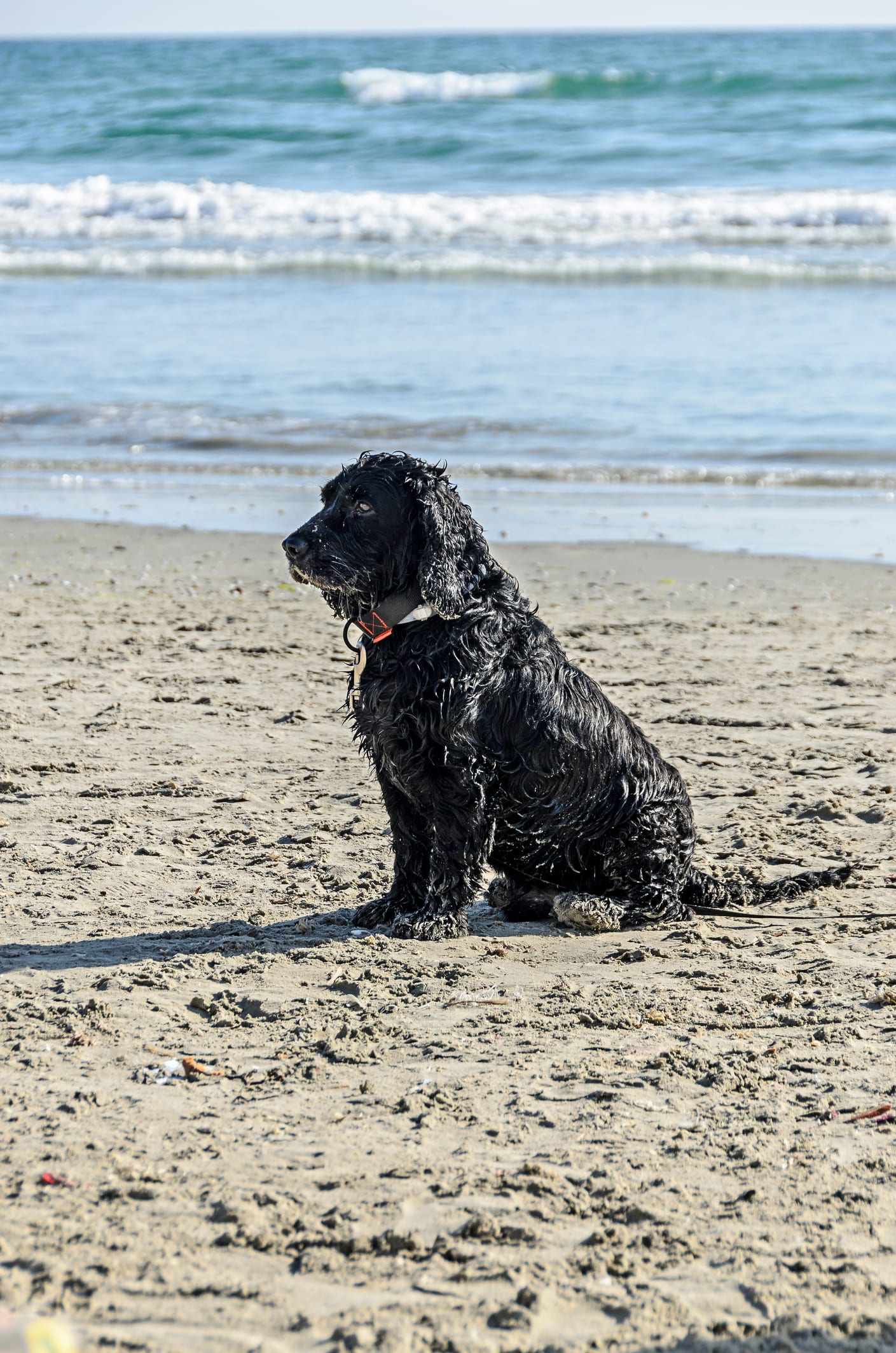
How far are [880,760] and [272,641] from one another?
337 cm

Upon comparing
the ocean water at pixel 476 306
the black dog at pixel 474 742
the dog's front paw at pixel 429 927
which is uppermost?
the ocean water at pixel 476 306

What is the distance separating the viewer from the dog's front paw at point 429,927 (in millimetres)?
4516

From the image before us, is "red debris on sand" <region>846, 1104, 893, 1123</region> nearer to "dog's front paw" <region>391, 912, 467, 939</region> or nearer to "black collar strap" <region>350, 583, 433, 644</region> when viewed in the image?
"dog's front paw" <region>391, 912, 467, 939</region>

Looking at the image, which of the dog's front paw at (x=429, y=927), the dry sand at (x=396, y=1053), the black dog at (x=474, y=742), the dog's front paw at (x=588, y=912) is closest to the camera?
the dry sand at (x=396, y=1053)

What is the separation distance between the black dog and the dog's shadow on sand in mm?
129

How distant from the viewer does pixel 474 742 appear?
4.45 meters

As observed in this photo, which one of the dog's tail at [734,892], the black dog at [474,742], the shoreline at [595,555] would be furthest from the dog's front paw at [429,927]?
the shoreline at [595,555]

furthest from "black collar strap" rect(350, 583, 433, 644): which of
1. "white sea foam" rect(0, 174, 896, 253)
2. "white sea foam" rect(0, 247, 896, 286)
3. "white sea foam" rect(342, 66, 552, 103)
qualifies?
"white sea foam" rect(342, 66, 552, 103)

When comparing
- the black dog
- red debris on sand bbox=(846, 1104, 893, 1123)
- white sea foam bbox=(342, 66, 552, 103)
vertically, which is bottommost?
red debris on sand bbox=(846, 1104, 893, 1123)

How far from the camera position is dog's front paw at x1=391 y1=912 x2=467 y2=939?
14.8 feet

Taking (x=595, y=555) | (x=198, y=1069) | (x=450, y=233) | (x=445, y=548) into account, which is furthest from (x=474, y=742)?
(x=450, y=233)

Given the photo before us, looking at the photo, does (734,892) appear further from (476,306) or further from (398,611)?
(476,306)

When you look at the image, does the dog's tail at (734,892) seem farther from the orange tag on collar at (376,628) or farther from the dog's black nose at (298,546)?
the dog's black nose at (298,546)

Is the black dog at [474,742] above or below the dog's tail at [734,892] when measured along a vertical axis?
above
